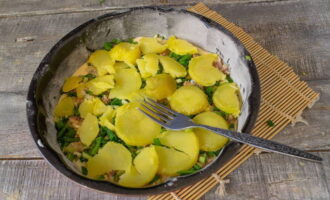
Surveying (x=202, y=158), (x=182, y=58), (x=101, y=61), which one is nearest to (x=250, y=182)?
(x=202, y=158)

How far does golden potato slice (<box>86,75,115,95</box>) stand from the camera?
4.64 feet

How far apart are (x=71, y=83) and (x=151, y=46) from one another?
0.40m

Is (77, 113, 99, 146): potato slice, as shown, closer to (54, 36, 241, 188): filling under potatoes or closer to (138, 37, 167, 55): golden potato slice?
(54, 36, 241, 188): filling under potatoes

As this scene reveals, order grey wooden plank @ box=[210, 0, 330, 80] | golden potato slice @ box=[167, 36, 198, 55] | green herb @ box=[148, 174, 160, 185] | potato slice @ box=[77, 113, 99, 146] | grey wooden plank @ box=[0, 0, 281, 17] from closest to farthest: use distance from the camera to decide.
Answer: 1. green herb @ box=[148, 174, 160, 185]
2. potato slice @ box=[77, 113, 99, 146]
3. golden potato slice @ box=[167, 36, 198, 55]
4. grey wooden plank @ box=[210, 0, 330, 80]
5. grey wooden plank @ box=[0, 0, 281, 17]

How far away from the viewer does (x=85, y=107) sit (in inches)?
54.1

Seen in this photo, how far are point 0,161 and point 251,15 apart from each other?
4.77 feet

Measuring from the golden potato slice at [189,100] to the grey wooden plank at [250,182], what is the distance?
0.99ft

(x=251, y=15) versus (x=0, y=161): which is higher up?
(x=251, y=15)

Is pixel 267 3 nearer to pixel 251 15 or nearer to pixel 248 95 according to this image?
pixel 251 15

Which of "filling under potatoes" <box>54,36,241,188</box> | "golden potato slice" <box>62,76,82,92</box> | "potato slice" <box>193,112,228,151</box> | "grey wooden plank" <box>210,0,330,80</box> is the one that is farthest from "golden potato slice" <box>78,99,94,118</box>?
"grey wooden plank" <box>210,0,330,80</box>

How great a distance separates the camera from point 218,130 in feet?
3.67

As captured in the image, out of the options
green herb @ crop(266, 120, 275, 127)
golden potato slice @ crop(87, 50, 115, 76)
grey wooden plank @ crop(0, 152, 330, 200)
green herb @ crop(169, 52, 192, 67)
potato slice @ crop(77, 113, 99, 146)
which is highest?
green herb @ crop(169, 52, 192, 67)

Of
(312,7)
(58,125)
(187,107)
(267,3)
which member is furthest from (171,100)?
(312,7)

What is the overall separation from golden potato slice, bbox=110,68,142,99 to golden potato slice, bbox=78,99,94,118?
91 millimetres
